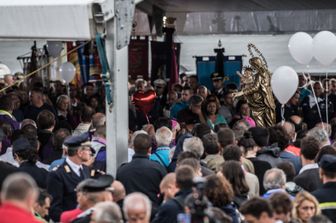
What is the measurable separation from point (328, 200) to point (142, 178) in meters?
1.98

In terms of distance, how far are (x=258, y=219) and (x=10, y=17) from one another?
4.38 m

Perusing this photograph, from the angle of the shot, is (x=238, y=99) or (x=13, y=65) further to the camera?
(x=13, y=65)

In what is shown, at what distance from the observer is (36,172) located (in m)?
10.9

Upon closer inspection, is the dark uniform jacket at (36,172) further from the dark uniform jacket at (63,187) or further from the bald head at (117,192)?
the bald head at (117,192)

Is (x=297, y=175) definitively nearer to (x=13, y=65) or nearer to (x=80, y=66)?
(x=80, y=66)

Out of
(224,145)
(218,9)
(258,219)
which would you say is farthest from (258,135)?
(218,9)

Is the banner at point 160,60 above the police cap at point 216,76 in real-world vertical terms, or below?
above

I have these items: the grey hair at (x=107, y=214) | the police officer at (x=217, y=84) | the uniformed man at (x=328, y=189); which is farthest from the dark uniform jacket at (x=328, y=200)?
the police officer at (x=217, y=84)

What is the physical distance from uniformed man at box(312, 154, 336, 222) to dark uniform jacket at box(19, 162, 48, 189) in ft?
9.25

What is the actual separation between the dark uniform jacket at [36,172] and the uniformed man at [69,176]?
56 cm

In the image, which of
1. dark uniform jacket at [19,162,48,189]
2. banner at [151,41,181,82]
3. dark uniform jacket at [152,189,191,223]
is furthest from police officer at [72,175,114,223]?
banner at [151,41,181,82]

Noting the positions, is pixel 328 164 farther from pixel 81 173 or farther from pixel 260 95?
pixel 260 95

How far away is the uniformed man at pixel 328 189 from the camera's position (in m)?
9.55

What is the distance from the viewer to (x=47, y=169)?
11523 millimetres
